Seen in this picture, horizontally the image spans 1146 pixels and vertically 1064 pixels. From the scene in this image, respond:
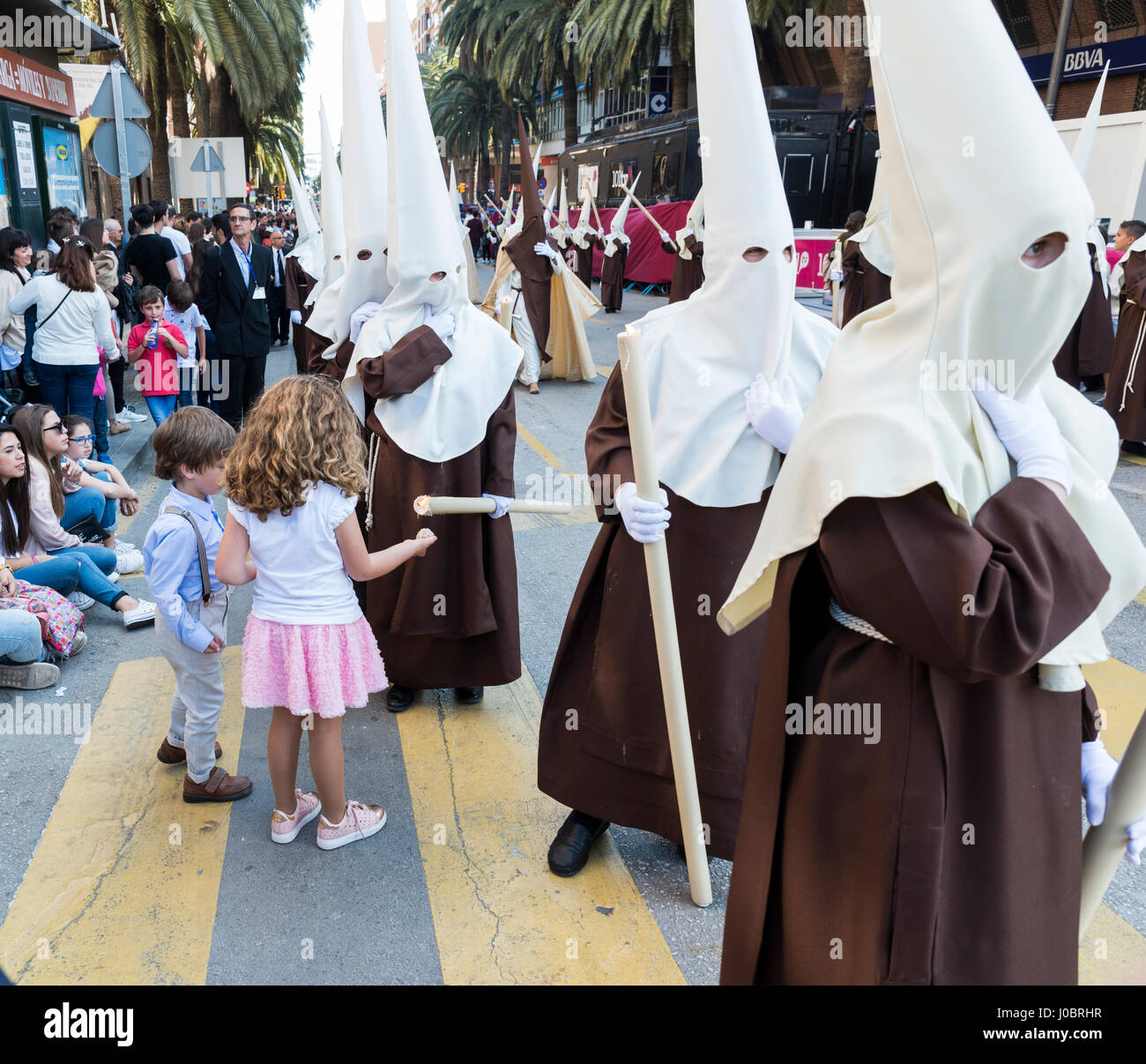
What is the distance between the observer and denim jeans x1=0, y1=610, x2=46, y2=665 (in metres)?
4.36

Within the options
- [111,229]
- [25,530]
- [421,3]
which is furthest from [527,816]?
[421,3]

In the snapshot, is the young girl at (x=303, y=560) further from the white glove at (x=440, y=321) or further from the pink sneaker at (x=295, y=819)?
the white glove at (x=440, y=321)

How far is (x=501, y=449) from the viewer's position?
14.1 feet

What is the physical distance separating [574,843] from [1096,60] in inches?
1057

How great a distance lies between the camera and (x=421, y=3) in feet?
384

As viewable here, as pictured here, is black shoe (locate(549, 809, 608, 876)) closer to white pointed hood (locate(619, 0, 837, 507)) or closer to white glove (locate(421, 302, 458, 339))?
white pointed hood (locate(619, 0, 837, 507))

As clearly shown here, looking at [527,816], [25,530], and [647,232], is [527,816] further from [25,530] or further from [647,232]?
[647,232]

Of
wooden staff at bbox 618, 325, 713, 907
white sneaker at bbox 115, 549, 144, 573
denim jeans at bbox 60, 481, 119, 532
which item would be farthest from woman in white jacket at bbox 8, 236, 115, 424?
wooden staff at bbox 618, 325, 713, 907

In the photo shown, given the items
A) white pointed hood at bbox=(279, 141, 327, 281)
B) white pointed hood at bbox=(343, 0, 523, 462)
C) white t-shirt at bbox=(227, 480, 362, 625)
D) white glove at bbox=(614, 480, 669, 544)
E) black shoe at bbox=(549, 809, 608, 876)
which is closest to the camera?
white glove at bbox=(614, 480, 669, 544)

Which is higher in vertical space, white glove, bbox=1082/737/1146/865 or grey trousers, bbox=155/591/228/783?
white glove, bbox=1082/737/1146/865

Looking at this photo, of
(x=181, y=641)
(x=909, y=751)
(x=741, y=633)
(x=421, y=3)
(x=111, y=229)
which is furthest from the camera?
(x=421, y=3)

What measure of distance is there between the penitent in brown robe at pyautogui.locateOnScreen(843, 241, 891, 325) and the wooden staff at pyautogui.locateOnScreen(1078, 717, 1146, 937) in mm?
7781

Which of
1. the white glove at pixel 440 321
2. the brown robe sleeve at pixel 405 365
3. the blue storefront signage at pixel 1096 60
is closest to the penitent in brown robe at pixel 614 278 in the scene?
the blue storefront signage at pixel 1096 60
